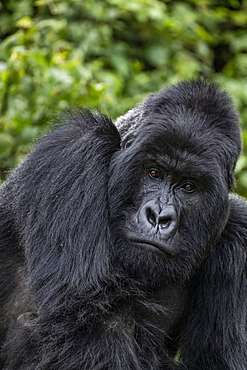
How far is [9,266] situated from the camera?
3.92m

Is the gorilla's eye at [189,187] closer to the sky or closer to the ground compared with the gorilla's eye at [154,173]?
closer to the ground

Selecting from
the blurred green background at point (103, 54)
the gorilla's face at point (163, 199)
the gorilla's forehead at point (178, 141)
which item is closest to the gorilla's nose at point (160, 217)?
the gorilla's face at point (163, 199)

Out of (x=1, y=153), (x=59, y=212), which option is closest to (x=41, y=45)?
(x=1, y=153)

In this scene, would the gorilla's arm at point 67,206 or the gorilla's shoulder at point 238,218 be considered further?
the gorilla's shoulder at point 238,218

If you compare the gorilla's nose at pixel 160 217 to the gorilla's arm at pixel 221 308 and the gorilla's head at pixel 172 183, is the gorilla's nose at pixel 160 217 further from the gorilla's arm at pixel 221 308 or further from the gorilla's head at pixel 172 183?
the gorilla's arm at pixel 221 308

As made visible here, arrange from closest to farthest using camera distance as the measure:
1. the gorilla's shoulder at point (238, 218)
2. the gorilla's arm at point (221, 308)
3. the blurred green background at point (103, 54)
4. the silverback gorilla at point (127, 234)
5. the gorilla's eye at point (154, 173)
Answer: the silverback gorilla at point (127, 234)
the gorilla's eye at point (154, 173)
the gorilla's arm at point (221, 308)
the gorilla's shoulder at point (238, 218)
the blurred green background at point (103, 54)

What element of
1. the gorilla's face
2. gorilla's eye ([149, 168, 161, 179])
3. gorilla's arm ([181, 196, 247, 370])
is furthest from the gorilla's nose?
gorilla's arm ([181, 196, 247, 370])

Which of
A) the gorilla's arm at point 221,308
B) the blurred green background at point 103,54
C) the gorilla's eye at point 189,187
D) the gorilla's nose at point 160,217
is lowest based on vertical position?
the gorilla's arm at point 221,308

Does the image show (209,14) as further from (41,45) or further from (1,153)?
(1,153)

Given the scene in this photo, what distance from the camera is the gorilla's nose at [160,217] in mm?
3328

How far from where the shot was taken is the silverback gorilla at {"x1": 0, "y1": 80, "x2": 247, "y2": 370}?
3307 millimetres

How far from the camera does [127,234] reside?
3398 mm

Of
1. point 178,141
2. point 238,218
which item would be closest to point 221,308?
point 238,218

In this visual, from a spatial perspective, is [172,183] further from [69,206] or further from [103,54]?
[103,54]
